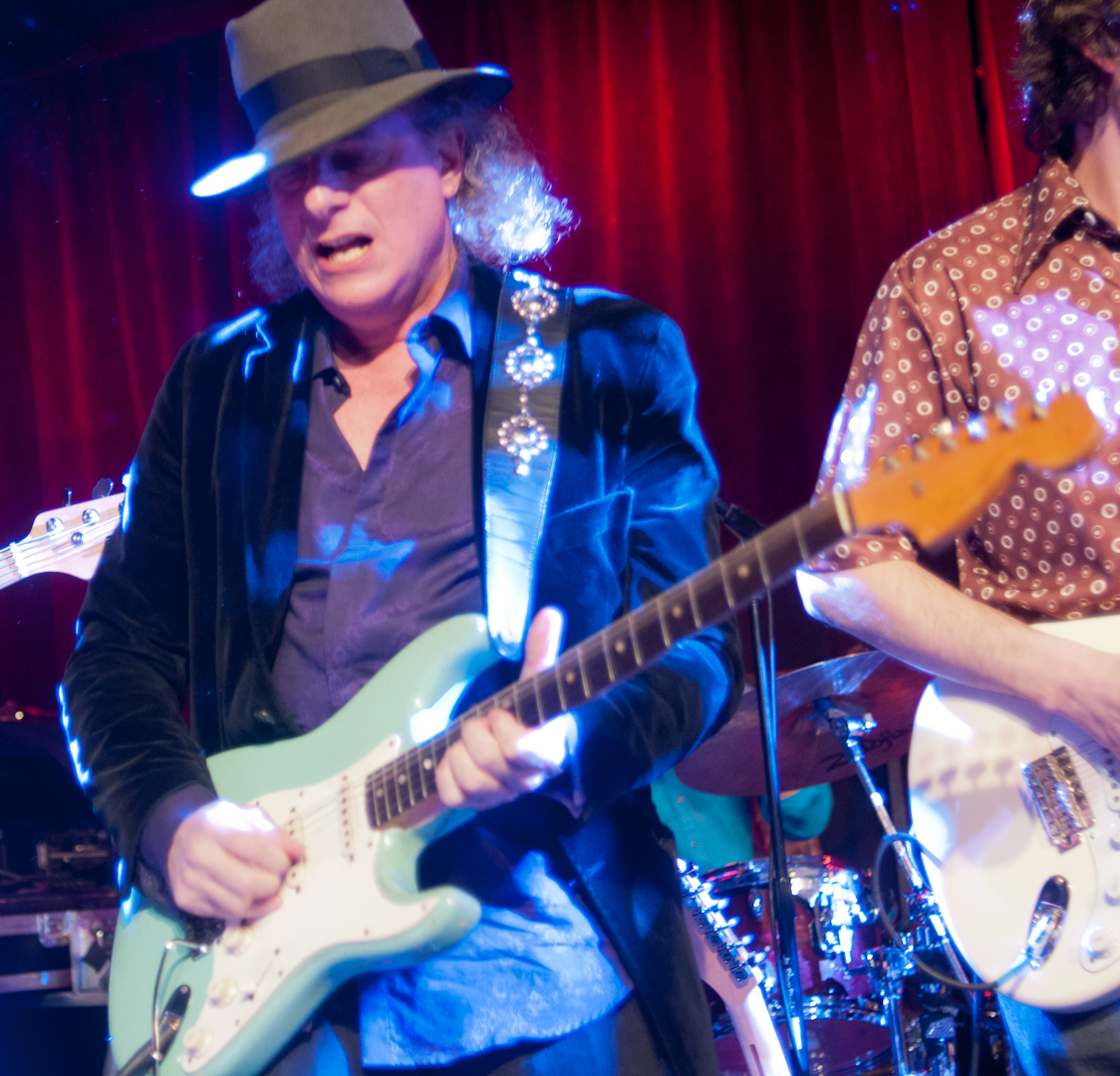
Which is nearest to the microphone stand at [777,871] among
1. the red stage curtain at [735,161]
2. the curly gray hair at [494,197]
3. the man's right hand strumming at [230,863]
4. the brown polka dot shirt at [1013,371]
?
the brown polka dot shirt at [1013,371]

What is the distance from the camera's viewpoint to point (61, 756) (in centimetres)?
314

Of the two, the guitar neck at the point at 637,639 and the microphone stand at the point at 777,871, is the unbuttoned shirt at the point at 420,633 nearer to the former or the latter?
the guitar neck at the point at 637,639

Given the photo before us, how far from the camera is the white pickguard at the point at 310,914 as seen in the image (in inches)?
51.2

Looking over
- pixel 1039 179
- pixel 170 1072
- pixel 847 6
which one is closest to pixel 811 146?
pixel 847 6

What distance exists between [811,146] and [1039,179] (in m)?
1.92

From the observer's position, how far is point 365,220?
1606 mm

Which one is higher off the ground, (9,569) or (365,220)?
(365,220)

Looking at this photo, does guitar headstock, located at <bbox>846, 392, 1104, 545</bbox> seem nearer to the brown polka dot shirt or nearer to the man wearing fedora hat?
the man wearing fedora hat

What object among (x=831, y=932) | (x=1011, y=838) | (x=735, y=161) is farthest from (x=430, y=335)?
(x=735, y=161)

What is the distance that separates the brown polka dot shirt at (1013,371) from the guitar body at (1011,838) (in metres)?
0.12

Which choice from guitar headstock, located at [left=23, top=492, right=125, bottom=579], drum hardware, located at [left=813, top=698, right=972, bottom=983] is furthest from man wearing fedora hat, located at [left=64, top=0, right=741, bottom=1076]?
guitar headstock, located at [left=23, top=492, right=125, bottom=579]

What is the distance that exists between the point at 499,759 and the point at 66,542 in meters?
2.70

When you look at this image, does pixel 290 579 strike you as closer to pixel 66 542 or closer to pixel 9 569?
pixel 66 542

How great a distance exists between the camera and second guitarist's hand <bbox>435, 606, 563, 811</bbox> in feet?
3.82
